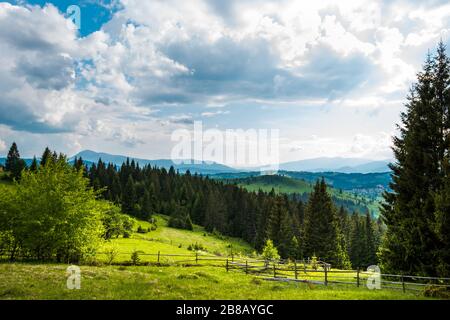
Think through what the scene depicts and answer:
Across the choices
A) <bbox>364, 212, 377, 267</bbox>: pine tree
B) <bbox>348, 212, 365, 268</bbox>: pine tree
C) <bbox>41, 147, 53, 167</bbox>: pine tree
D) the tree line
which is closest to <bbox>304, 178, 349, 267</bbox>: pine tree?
the tree line

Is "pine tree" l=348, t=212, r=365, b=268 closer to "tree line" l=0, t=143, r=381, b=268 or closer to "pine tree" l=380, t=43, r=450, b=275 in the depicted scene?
"tree line" l=0, t=143, r=381, b=268

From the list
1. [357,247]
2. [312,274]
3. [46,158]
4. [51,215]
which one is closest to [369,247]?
[357,247]

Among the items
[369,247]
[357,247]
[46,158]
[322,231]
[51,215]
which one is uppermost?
[46,158]

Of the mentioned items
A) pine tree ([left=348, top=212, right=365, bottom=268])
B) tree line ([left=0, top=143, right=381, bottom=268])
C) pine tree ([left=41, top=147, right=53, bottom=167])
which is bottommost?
pine tree ([left=348, top=212, right=365, bottom=268])

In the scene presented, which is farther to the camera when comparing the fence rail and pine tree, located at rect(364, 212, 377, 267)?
pine tree, located at rect(364, 212, 377, 267)

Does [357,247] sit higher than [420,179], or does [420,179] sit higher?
[420,179]

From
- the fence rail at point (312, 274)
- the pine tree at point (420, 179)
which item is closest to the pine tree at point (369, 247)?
the fence rail at point (312, 274)

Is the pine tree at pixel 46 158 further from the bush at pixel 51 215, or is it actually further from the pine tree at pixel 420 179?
the pine tree at pixel 420 179

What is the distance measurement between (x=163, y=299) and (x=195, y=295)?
2.32 meters

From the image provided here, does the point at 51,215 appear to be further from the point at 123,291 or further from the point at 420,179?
the point at 420,179
